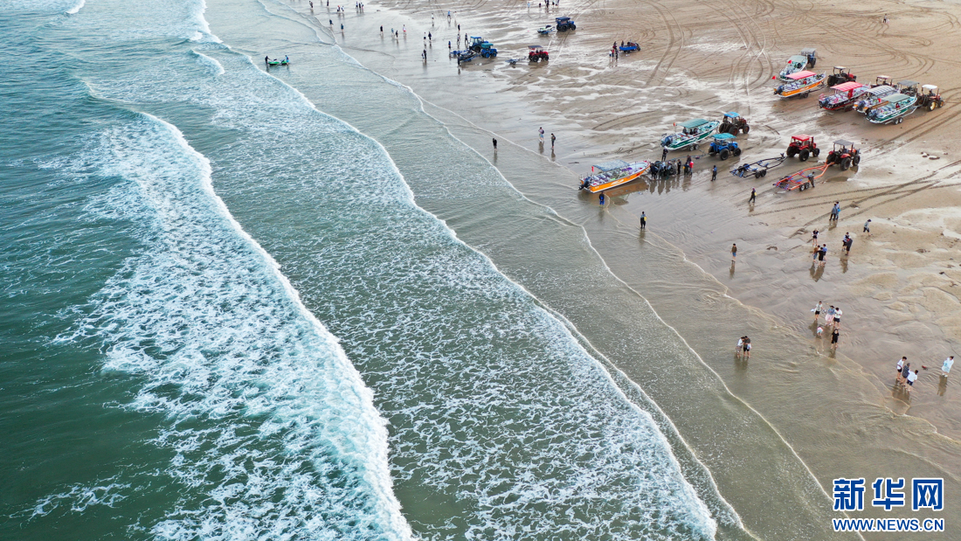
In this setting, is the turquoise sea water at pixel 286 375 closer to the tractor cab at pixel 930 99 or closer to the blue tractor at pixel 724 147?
the blue tractor at pixel 724 147

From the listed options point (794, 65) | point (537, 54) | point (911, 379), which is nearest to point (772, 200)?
point (911, 379)

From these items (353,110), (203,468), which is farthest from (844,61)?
(203,468)

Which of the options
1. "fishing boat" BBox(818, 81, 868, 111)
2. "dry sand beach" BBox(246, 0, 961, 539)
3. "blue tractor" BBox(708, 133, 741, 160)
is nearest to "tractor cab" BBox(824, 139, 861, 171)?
"dry sand beach" BBox(246, 0, 961, 539)

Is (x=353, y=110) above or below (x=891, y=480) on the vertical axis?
above

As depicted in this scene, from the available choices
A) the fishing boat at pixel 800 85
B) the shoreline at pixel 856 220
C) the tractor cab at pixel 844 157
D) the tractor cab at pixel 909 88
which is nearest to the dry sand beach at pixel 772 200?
the shoreline at pixel 856 220

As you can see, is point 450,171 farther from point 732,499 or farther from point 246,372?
point 732,499

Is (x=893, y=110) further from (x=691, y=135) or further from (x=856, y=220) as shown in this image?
(x=856, y=220)
